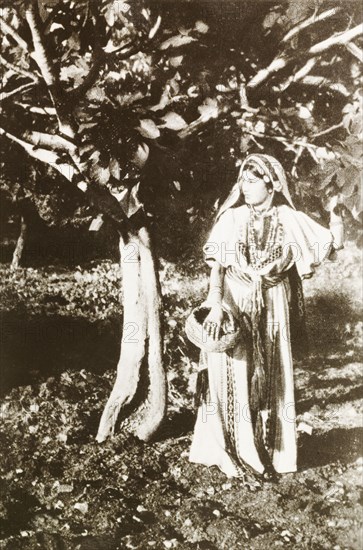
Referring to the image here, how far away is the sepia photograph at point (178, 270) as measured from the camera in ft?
10.5

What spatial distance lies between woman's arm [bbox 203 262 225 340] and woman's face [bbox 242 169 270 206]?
0.41 metres

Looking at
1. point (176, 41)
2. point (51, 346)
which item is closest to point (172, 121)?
point (176, 41)

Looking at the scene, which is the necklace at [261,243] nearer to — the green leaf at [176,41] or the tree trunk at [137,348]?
the tree trunk at [137,348]

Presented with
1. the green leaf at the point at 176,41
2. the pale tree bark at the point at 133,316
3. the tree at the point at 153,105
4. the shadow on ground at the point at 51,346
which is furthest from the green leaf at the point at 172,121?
the shadow on ground at the point at 51,346

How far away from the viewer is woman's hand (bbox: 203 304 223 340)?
3.25 m

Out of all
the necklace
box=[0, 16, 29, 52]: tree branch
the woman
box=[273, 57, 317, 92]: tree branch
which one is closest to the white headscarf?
the woman

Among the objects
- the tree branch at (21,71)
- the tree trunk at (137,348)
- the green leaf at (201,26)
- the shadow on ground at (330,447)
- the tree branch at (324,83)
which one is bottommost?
the shadow on ground at (330,447)

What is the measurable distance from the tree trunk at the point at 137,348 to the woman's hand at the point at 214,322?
0.36m

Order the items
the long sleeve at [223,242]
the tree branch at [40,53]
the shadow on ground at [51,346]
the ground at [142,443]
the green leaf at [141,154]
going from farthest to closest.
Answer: the shadow on ground at [51,346] < the long sleeve at [223,242] < the ground at [142,443] < the green leaf at [141,154] < the tree branch at [40,53]

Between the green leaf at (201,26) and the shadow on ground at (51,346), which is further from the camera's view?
the shadow on ground at (51,346)

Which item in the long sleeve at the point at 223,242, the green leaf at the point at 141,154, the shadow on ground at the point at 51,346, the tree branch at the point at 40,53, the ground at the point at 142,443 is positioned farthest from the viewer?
the shadow on ground at the point at 51,346

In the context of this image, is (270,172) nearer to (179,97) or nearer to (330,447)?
(179,97)

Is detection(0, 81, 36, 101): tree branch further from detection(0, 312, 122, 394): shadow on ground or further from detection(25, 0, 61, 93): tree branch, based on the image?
detection(0, 312, 122, 394): shadow on ground

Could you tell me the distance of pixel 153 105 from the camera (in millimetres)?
3158
